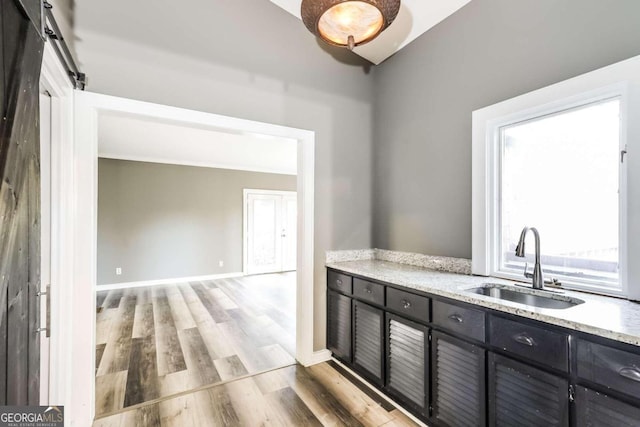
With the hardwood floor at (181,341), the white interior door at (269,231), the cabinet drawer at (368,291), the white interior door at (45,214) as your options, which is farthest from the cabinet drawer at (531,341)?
the white interior door at (269,231)

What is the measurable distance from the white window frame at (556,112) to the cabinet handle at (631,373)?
2.17 feet

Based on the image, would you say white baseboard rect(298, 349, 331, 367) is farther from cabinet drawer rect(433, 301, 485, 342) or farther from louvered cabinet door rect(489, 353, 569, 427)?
louvered cabinet door rect(489, 353, 569, 427)

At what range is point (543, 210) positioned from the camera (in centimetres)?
194

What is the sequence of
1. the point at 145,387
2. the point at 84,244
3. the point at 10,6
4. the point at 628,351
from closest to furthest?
1. the point at 10,6
2. the point at 628,351
3. the point at 84,244
4. the point at 145,387

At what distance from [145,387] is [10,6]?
8.39 feet

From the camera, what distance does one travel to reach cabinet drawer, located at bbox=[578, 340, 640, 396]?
1.03 metres

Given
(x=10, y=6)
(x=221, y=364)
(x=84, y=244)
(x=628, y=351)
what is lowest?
(x=221, y=364)

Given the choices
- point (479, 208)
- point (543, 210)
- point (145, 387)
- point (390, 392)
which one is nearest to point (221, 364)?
point (145, 387)

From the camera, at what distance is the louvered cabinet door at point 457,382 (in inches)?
59.8

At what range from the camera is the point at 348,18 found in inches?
64.7

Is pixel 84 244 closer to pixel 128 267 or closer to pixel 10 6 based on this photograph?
pixel 10 6

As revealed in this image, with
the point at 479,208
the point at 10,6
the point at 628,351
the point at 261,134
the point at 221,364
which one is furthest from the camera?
the point at 221,364

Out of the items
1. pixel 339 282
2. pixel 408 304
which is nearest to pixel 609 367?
pixel 408 304

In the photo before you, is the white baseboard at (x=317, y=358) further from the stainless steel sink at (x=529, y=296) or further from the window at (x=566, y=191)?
the window at (x=566, y=191)
